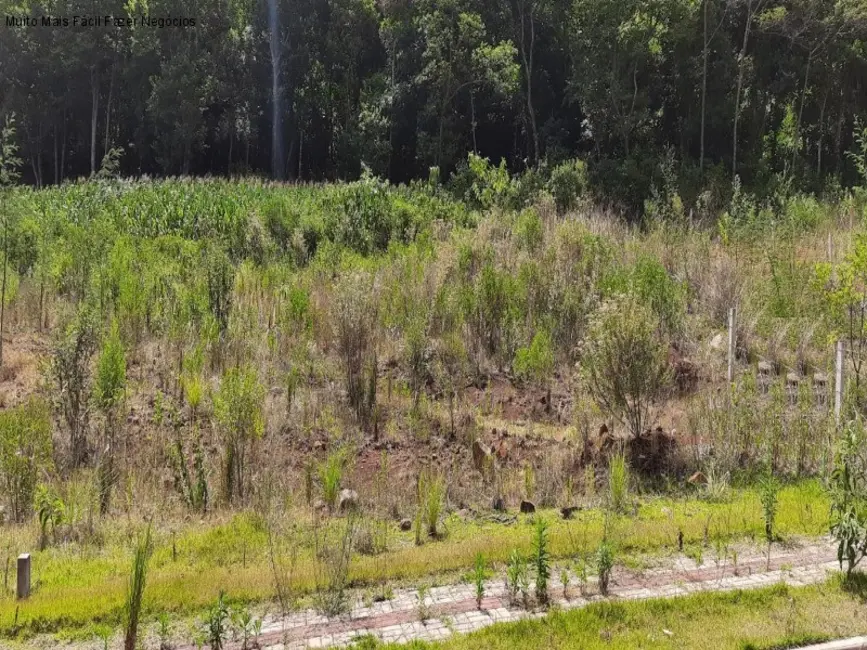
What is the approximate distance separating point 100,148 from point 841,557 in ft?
140

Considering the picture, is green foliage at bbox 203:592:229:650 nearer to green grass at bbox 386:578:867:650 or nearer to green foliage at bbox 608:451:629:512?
green grass at bbox 386:578:867:650

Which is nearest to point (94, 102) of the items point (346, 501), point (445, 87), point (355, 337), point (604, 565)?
point (445, 87)

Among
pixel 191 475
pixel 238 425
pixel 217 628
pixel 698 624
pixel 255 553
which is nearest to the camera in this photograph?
pixel 217 628

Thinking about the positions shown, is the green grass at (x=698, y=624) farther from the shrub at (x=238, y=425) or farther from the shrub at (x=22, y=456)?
the shrub at (x=22, y=456)

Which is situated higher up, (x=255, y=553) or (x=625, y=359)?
(x=625, y=359)

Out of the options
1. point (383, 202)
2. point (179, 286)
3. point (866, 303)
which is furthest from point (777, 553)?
point (383, 202)

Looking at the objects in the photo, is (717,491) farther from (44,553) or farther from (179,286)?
(179,286)

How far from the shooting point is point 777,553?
216 inches

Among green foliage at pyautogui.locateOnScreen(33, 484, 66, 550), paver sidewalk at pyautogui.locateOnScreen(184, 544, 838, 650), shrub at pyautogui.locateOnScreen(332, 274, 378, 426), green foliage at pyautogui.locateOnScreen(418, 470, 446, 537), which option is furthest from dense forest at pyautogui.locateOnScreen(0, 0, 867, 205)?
paver sidewalk at pyautogui.locateOnScreen(184, 544, 838, 650)

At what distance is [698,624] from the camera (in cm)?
449

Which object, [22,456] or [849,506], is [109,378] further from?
[849,506]

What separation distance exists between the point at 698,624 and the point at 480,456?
3189mm

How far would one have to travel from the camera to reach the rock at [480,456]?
7297 millimetres

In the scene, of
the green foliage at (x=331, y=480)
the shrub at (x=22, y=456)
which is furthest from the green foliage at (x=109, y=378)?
the green foliage at (x=331, y=480)
